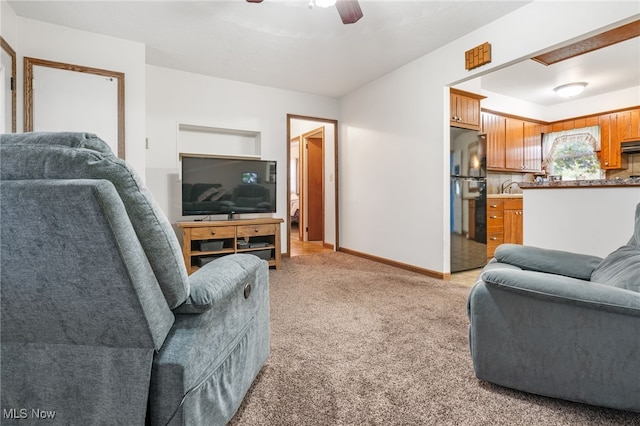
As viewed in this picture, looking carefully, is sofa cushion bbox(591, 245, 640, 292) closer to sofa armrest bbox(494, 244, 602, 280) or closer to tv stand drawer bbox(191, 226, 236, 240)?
sofa armrest bbox(494, 244, 602, 280)

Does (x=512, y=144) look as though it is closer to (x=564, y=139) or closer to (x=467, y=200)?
(x=564, y=139)

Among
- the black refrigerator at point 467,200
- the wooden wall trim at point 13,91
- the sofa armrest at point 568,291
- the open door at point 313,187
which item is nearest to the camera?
the sofa armrest at point 568,291

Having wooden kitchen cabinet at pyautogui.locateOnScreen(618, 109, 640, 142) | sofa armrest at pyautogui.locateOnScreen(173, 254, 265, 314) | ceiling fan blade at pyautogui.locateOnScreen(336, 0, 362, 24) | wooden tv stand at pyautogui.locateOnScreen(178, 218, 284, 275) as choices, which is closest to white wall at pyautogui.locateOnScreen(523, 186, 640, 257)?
ceiling fan blade at pyautogui.locateOnScreen(336, 0, 362, 24)

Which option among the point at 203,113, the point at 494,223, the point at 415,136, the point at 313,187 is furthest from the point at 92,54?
the point at 494,223

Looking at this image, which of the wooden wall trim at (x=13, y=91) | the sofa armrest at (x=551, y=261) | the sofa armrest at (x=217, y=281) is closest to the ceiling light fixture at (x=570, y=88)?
the sofa armrest at (x=551, y=261)

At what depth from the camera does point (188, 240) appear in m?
3.50

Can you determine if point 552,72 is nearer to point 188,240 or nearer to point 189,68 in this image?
point 189,68

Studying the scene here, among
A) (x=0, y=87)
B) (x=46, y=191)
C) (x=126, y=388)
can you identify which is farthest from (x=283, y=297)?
(x=0, y=87)

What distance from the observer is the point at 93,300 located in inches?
31.6

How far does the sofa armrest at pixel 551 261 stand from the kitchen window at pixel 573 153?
15.5 ft

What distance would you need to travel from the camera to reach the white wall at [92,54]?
2809mm

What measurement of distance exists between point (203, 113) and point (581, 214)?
4.26 m

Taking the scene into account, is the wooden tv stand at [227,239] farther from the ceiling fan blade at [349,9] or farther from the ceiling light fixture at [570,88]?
the ceiling light fixture at [570,88]

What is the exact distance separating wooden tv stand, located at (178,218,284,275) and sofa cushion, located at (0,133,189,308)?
2.78 meters
